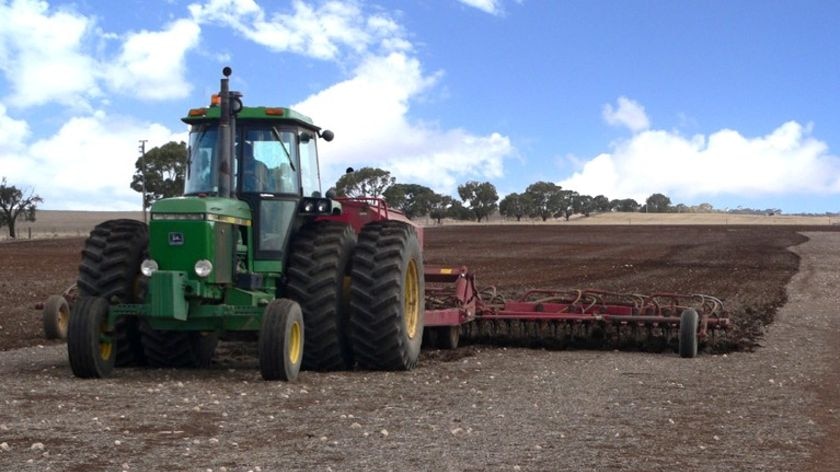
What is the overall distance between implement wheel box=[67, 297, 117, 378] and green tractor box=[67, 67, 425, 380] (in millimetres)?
12

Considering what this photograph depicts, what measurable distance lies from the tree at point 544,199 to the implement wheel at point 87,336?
12764cm

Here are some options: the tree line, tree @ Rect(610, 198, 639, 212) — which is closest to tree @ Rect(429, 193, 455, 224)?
the tree line

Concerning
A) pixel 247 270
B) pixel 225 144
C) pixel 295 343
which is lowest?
pixel 295 343

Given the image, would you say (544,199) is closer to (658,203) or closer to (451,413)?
(658,203)

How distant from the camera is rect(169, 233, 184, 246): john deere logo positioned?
10.0 m

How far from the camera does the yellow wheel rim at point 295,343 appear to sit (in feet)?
32.7

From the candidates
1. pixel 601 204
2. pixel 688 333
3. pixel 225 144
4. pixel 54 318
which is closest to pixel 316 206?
pixel 225 144

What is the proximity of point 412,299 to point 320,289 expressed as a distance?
1.96 meters

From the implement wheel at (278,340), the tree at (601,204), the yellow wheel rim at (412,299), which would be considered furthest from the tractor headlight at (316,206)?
the tree at (601,204)

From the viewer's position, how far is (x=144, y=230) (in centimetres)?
1120

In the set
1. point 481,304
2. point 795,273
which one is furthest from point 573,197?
point 481,304

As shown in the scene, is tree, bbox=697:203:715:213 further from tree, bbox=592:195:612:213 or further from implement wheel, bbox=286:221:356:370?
implement wheel, bbox=286:221:356:370

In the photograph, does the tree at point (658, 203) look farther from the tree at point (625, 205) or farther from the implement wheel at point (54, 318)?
the implement wheel at point (54, 318)

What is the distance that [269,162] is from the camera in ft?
36.9
